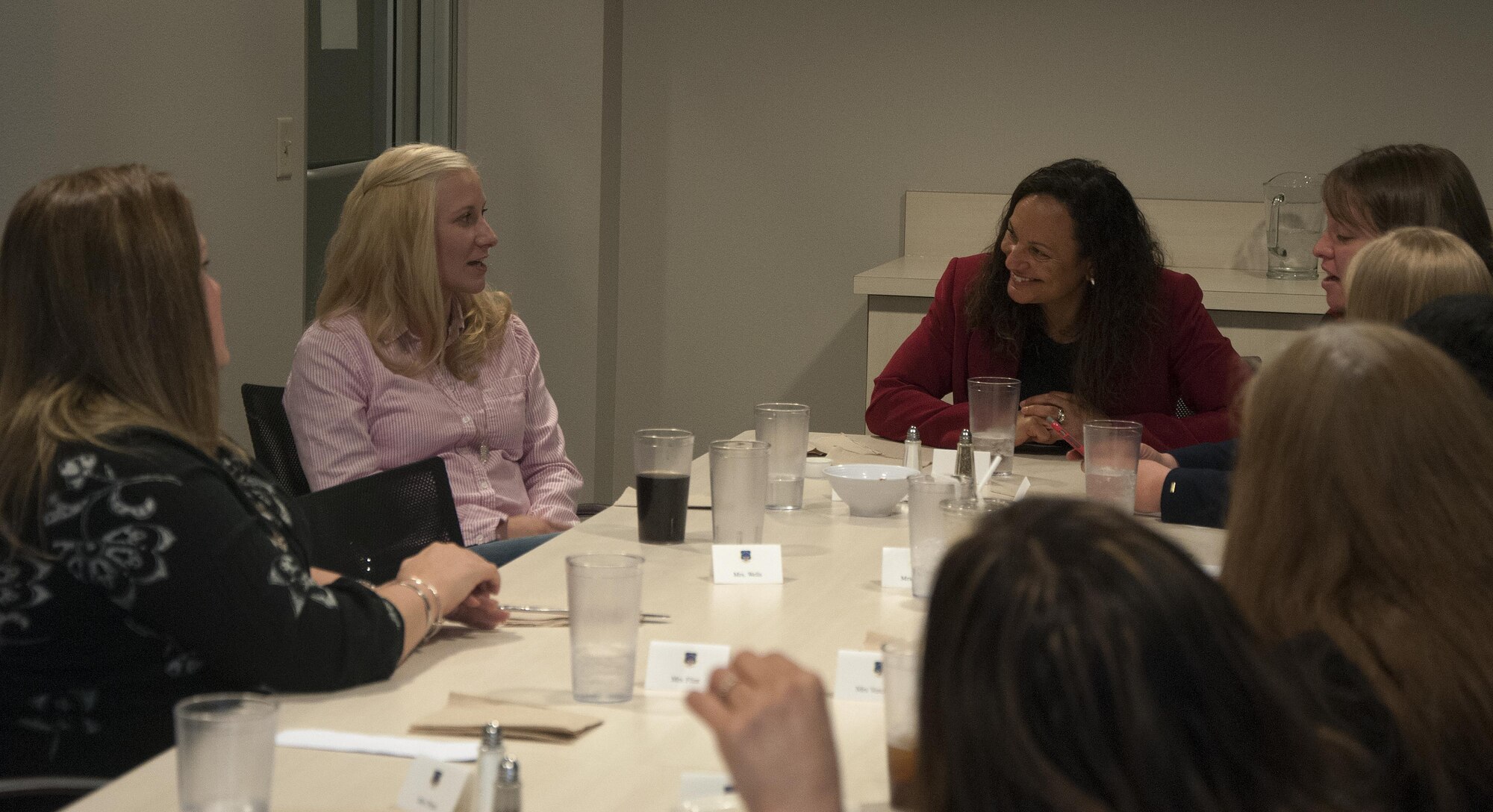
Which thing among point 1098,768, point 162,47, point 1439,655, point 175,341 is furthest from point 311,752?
point 162,47

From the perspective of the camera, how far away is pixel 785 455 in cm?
229

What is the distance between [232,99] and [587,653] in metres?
2.14

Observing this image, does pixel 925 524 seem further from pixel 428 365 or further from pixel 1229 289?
pixel 1229 289

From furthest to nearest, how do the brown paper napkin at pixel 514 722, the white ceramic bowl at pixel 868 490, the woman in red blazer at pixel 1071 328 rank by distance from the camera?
the woman in red blazer at pixel 1071 328
the white ceramic bowl at pixel 868 490
the brown paper napkin at pixel 514 722

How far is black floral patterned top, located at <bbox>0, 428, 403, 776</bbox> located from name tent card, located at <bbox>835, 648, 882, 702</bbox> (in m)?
0.43

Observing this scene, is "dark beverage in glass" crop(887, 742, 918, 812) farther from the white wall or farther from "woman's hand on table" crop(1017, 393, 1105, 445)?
the white wall

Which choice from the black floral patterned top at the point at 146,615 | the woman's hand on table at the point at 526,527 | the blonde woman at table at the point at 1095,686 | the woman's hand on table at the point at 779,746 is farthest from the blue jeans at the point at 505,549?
the blonde woman at table at the point at 1095,686

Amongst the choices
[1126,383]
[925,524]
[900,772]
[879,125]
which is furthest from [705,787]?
[879,125]

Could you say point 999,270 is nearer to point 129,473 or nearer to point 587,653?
point 587,653

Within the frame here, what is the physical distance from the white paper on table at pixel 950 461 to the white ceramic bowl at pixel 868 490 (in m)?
0.15

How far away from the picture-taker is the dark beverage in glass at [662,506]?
6.64 feet

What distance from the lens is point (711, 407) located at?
4.96m

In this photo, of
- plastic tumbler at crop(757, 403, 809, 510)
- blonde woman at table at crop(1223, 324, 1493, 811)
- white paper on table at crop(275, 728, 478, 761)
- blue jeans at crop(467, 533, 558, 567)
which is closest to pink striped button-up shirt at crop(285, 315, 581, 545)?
blue jeans at crop(467, 533, 558, 567)

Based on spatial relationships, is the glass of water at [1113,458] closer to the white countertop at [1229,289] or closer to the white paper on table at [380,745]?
the white paper on table at [380,745]
